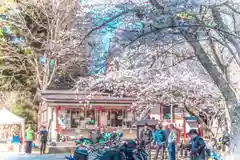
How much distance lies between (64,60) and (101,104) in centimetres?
449

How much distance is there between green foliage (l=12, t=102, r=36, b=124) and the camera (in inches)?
1490

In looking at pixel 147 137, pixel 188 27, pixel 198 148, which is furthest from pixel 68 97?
pixel 188 27

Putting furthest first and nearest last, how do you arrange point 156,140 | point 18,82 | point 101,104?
point 18,82 < point 101,104 < point 156,140

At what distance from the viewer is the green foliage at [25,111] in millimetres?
37844

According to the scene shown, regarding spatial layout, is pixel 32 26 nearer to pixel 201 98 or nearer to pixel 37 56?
pixel 37 56

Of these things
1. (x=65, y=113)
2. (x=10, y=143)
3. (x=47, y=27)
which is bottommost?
(x=10, y=143)

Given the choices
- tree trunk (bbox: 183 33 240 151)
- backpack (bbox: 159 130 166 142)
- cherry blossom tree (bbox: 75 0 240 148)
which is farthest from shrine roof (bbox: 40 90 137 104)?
tree trunk (bbox: 183 33 240 151)

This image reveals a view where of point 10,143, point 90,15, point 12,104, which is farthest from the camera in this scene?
point 12,104

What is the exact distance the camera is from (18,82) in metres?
36.2

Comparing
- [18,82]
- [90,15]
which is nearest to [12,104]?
[18,82]

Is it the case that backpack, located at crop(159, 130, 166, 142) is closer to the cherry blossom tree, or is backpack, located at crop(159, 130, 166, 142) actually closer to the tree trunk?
the cherry blossom tree

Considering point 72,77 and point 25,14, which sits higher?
point 25,14

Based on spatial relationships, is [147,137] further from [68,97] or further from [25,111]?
[25,111]

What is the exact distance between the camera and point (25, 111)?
38125 mm
